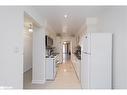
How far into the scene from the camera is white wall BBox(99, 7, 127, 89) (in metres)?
3.48

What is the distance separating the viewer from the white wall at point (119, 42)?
11.4 feet

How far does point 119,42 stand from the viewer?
12.6 ft

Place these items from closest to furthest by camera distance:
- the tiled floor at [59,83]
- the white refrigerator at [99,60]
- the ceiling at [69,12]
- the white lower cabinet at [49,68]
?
the white refrigerator at [99,60]
the ceiling at [69,12]
the tiled floor at [59,83]
the white lower cabinet at [49,68]

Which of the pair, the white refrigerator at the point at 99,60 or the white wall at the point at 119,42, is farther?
the white refrigerator at the point at 99,60

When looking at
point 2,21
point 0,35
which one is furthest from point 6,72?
point 2,21

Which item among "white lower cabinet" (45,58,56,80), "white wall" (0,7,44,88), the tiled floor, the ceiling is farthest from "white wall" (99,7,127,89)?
"white lower cabinet" (45,58,56,80)

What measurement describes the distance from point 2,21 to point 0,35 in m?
0.26

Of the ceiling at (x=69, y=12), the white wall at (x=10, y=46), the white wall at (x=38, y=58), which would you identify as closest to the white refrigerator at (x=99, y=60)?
the ceiling at (x=69, y=12)

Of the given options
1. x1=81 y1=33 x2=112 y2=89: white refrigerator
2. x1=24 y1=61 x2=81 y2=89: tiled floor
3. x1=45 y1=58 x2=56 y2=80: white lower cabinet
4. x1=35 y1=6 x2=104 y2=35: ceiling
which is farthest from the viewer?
x1=45 y1=58 x2=56 y2=80: white lower cabinet

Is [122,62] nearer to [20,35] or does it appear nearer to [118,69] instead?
[118,69]

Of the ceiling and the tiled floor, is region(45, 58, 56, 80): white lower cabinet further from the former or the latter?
the ceiling

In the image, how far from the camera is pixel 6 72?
3.05m

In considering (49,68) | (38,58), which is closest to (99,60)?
(38,58)

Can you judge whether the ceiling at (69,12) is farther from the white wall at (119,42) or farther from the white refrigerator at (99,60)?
the white refrigerator at (99,60)
